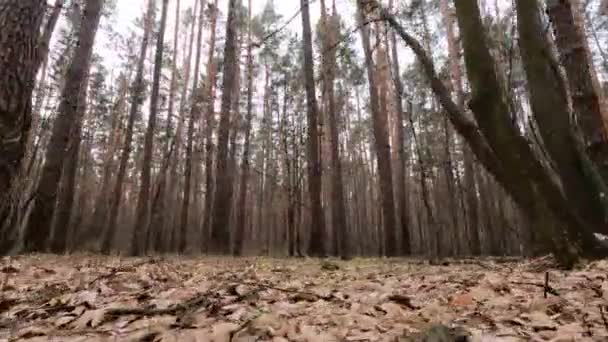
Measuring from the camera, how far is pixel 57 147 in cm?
688

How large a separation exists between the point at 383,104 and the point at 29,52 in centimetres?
1247

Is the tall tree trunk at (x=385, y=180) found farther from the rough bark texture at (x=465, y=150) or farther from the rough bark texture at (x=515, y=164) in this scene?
the rough bark texture at (x=515, y=164)

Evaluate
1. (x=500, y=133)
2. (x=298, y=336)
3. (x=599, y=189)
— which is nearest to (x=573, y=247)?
(x=599, y=189)

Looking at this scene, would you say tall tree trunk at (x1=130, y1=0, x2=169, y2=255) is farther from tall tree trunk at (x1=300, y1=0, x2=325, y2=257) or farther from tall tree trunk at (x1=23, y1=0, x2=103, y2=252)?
tall tree trunk at (x1=300, y1=0, x2=325, y2=257)

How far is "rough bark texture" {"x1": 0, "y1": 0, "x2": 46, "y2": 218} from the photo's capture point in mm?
1952

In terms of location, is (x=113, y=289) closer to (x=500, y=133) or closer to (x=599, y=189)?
(x=500, y=133)

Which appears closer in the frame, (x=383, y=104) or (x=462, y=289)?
(x=462, y=289)

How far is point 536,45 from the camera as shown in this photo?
353 centimetres

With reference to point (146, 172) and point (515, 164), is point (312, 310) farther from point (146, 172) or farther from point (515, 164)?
point (146, 172)

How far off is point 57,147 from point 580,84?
7.36 meters

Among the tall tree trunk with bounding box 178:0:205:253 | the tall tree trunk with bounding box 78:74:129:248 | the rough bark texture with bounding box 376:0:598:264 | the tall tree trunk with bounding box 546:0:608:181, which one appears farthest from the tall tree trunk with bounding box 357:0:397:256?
the tall tree trunk with bounding box 78:74:129:248

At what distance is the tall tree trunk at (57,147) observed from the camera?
21.1 feet

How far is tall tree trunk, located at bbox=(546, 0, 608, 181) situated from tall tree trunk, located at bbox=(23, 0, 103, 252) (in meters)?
6.18

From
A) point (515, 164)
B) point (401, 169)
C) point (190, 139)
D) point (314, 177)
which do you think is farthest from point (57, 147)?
point (401, 169)
